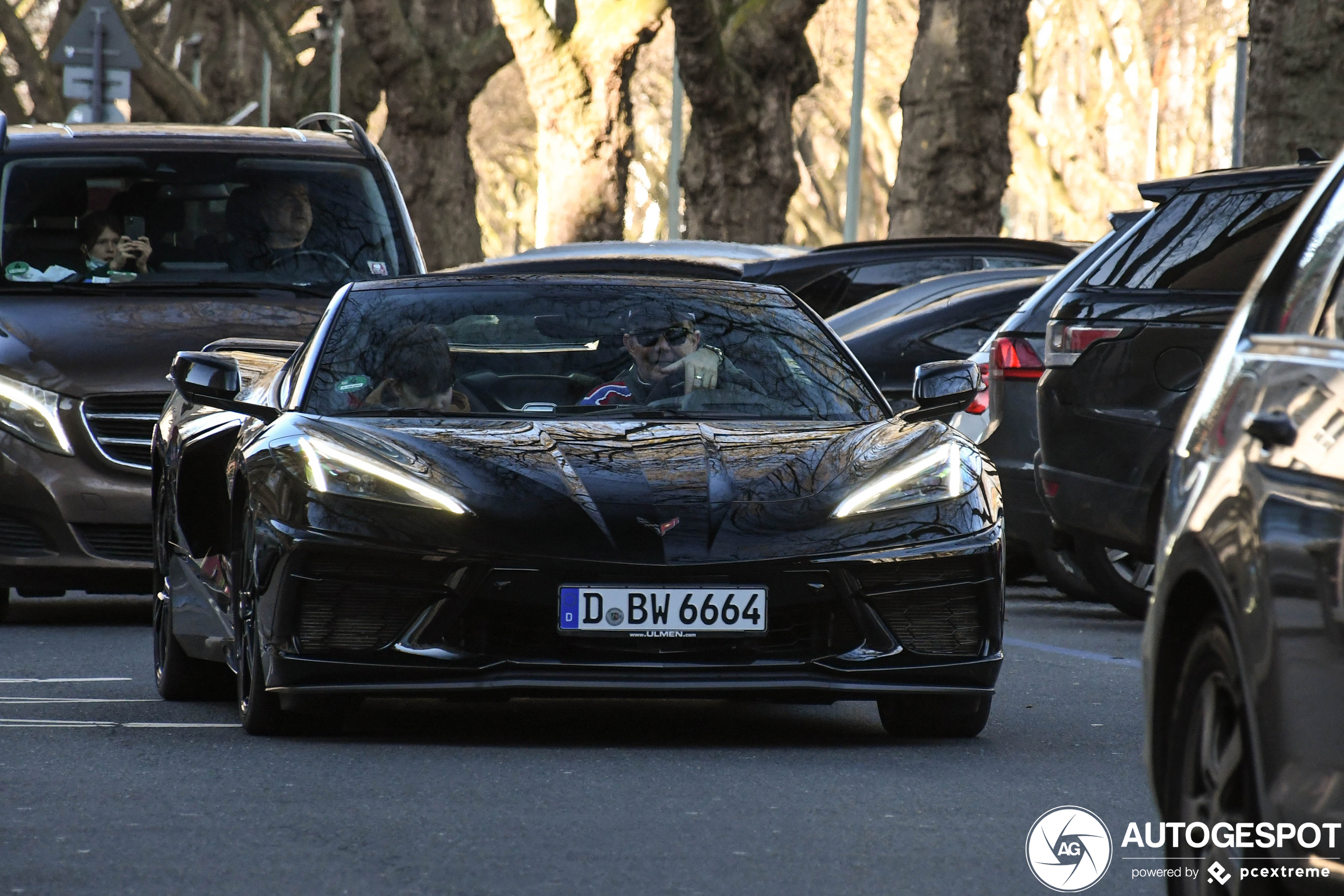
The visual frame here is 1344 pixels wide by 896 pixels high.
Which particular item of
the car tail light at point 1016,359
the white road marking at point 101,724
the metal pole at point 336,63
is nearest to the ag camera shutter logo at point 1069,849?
the white road marking at point 101,724

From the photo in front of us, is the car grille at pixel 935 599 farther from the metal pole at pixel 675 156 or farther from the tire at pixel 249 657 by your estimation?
the metal pole at pixel 675 156

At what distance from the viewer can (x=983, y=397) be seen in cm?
1273

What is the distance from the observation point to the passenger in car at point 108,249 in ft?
39.9

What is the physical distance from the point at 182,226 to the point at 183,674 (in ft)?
13.8

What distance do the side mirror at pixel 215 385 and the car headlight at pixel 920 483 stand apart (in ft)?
6.24

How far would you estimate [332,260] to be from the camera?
12445 millimetres

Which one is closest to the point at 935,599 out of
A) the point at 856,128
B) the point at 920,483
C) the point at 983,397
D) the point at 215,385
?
the point at 920,483

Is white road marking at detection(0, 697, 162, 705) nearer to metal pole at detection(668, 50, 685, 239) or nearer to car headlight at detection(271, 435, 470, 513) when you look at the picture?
car headlight at detection(271, 435, 470, 513)

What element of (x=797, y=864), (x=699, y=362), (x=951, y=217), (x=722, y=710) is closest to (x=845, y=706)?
(x=722, y=710)

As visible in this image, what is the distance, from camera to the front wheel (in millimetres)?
4195

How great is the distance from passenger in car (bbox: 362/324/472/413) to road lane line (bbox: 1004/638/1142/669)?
3022 millimetres

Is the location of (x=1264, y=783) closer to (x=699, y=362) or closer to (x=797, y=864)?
(x=797, y=864)

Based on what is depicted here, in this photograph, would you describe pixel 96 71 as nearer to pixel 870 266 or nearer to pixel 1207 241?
pixel 870 266

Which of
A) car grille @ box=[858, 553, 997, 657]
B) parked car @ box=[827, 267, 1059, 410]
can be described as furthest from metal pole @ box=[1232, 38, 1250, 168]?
car grille @ box=[858, 553, 997, 657]
